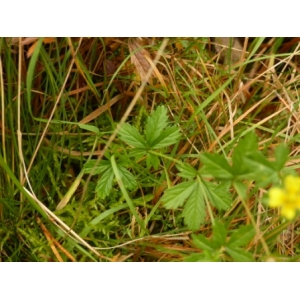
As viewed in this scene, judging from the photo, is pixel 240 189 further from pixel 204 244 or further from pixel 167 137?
pixel 167 137

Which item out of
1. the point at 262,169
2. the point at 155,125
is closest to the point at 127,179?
the point at 155,125

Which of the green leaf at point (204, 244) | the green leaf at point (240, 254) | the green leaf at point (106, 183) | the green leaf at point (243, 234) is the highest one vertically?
the green leaf at point (106, 183)

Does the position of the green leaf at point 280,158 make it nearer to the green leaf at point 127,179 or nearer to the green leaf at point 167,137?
the green leaf at point 167,137

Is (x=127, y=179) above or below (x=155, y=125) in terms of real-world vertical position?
below

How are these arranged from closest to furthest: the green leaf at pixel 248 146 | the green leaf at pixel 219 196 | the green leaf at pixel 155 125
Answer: the green leaf at pixel 248 146 < the green leaf at pixel 219 196 < the green leaf at pixel 155 125

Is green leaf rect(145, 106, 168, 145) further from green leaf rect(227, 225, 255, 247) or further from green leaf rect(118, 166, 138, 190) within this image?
green leaf rect(227, 225, 255, 247)

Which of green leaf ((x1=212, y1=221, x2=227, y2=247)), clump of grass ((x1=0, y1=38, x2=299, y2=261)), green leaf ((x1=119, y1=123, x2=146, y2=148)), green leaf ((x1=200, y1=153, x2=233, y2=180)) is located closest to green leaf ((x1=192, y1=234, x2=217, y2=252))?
green leaf ((x1=212, y1=221, x2=227, y2=247))

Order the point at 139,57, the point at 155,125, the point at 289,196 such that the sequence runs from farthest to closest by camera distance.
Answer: the point at 139,57, the point at 155,125, the point at 289,196

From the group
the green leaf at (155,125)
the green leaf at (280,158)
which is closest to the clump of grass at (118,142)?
the green leaf at (155,125)
